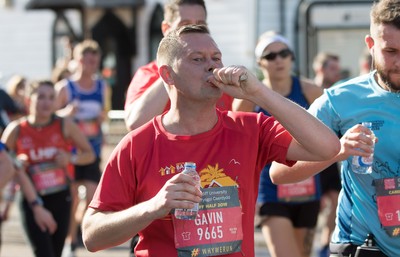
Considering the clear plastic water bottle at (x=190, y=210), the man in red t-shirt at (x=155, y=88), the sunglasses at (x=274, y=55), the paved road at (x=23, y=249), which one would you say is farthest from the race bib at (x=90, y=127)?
the clear plastic water bottle at (x=190, y=210)

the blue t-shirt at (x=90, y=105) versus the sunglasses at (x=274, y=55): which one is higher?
the sunglasses at (x=274, y=55)

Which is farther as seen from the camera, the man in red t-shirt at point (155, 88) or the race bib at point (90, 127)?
the race bib at point (90, 127)

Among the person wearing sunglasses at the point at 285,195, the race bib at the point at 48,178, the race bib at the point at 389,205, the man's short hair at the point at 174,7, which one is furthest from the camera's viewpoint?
the race bib at the point at 48,178

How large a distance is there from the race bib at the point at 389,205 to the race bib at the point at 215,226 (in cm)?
86

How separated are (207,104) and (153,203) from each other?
566 mm

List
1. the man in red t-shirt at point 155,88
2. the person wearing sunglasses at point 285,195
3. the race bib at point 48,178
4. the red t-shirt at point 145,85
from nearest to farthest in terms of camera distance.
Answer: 1. the man in red t-shirt at point 155,88
2. the red t-shirt at point 145,85
3. the person wearing sunglasses at point 285,195
4. the race bib at point 48,178

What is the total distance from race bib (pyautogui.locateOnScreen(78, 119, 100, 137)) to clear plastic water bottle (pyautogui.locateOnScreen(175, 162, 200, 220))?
741cm

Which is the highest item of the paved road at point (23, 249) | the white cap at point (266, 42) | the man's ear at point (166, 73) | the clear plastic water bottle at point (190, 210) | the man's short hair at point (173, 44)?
the man's short hair at point (173, 44)

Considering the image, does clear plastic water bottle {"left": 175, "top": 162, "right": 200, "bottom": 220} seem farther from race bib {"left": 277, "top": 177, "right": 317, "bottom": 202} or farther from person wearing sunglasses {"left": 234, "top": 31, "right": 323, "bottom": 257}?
race bib {"left": 277, "top": 177, "right": 317, "bottom": 202}

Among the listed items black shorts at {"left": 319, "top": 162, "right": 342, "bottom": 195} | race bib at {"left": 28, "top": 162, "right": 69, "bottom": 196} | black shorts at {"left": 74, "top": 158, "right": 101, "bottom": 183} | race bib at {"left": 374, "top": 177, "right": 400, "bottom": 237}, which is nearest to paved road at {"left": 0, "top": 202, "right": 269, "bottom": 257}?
black shorts at {"left": 74, "top": 158, "right": 101, "bottom": 183}

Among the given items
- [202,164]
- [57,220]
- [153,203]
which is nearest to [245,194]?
[202,164]

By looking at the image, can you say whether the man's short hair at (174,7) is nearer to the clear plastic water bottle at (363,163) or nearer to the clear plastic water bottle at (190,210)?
the clear plastic water bottle at (363,163)

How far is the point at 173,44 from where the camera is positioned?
4219mm

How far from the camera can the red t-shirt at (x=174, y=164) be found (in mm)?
4043
